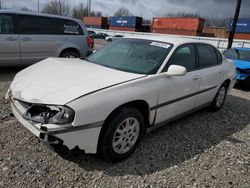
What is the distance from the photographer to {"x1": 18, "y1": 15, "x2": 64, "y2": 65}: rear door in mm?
6918

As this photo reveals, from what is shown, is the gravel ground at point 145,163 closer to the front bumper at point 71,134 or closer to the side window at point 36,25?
the front bumper at point 71,134

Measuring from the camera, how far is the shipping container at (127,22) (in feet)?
165

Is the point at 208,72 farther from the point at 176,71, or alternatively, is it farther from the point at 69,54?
the point at 69,54

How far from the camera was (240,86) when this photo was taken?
840cm

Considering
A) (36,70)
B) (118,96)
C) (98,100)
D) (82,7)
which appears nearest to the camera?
(98,100)

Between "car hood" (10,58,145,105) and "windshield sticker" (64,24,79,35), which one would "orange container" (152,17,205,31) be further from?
"car hood" (10,58,145,105)

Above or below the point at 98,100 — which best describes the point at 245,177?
below

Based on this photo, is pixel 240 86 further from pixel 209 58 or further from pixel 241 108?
pixel 209 58

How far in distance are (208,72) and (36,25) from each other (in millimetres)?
5196

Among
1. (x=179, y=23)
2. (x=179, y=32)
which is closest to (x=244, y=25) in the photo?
(x=179, y=32)

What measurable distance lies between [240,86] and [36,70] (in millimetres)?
7148

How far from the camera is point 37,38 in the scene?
7.17 meters

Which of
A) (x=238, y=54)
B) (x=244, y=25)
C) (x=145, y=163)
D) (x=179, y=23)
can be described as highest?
(x=244, y=25)

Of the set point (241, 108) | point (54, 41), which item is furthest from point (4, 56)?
point (241, 108)
